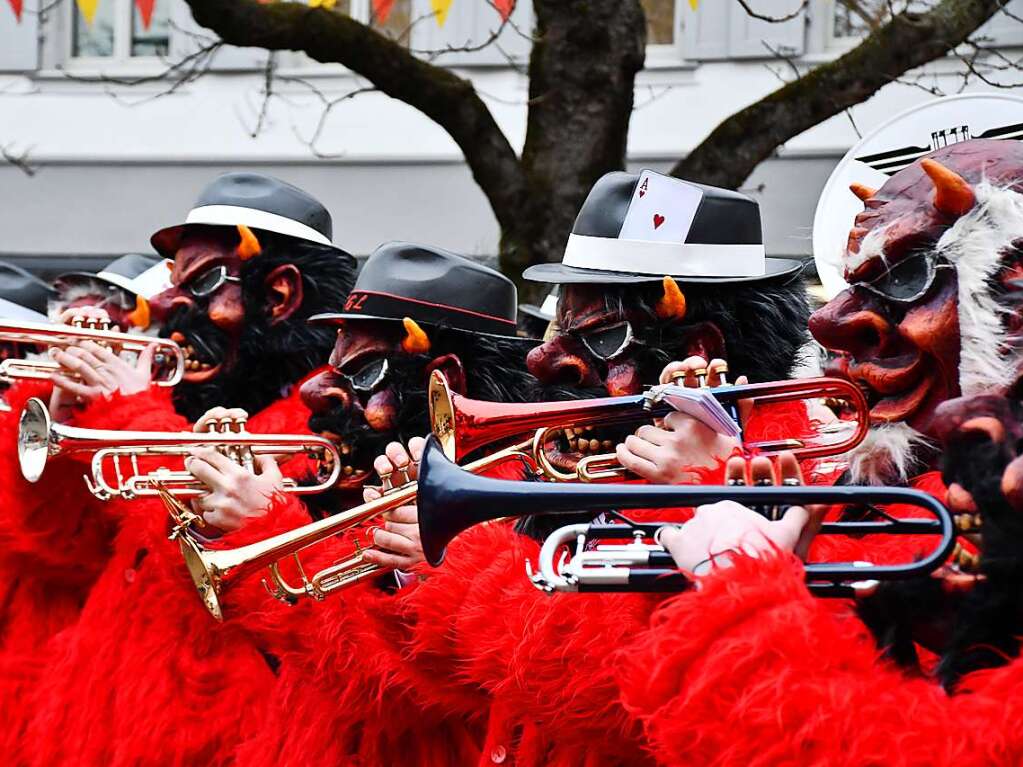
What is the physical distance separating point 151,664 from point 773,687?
8.15 feet

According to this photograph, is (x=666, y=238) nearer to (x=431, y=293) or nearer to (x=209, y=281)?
(x=431, y=293)

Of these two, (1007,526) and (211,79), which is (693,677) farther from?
(211,79)

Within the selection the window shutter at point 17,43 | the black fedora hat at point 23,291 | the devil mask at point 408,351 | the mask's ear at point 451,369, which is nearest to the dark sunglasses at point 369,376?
the devil mask at point 408,351

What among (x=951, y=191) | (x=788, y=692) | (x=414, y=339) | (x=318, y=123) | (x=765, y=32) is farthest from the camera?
(x=318, y=123)

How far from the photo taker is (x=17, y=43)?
12.3 metres

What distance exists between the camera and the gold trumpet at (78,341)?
484 centimetres

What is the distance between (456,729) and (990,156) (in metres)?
1.86

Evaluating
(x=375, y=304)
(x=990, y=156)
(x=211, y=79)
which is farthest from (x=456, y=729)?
(x=211, y=79)

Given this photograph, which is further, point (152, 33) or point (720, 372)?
point (152, 33)

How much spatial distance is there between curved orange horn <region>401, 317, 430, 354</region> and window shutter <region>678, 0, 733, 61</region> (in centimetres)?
777

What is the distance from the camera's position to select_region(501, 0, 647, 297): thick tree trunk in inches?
211

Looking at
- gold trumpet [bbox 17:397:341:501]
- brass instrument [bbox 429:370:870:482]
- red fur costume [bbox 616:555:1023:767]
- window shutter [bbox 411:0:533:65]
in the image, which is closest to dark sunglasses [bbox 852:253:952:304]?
brass instrument [bbox 429:370:870:482]

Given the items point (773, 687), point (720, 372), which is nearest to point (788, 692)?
point (773, 687)

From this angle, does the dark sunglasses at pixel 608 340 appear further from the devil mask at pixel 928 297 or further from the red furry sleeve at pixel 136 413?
the red furry sleeve at pixel 136 413
